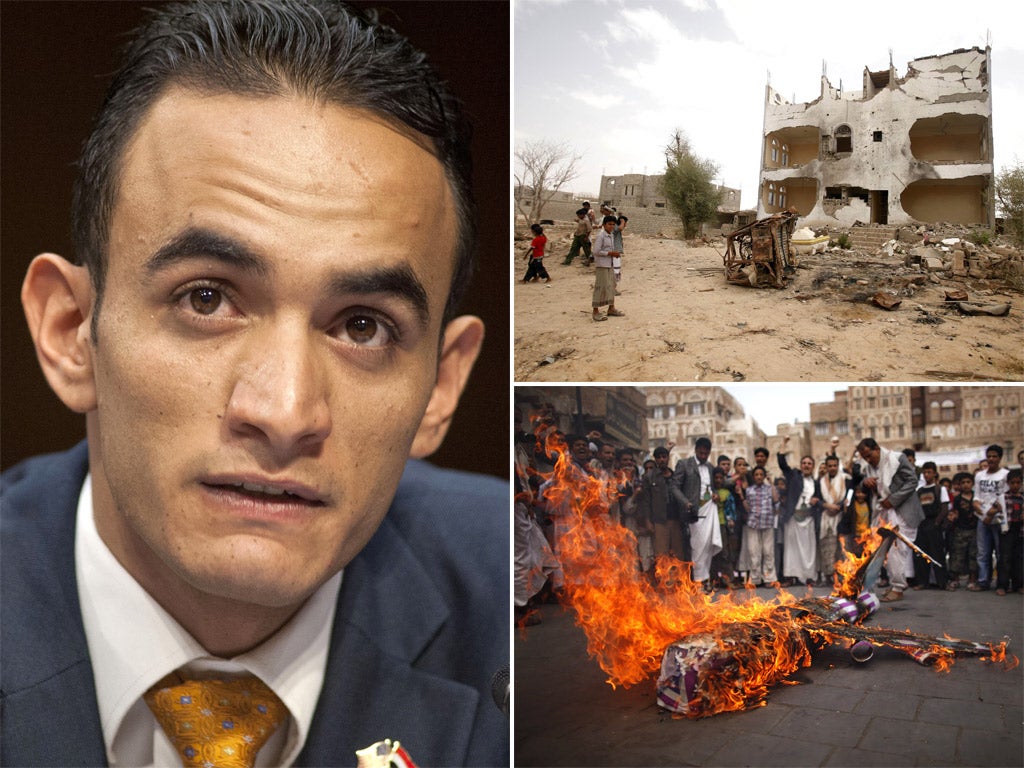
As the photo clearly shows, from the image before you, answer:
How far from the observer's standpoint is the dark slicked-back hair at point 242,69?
6.86 feet

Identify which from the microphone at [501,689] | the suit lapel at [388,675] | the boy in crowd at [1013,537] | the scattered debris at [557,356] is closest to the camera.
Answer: the suit lapel at [388,675]

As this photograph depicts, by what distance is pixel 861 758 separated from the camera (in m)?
3.02

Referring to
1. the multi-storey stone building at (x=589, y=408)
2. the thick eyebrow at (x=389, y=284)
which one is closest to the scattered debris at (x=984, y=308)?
the multi-storey stone building at (x=589, y=408)

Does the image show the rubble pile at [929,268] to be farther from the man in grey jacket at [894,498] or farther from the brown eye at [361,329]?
the brown eye at [361,329]

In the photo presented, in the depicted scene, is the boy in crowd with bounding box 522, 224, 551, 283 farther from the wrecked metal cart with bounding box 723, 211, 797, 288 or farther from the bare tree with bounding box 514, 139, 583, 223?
the wrecked metal cart with bounding box 723, 211, 797, 288

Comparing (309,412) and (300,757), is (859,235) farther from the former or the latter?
(300,757)

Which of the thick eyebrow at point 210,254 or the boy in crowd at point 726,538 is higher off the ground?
the thick eyebrow at point 210,254

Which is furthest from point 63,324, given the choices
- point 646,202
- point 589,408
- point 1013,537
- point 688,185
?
point 1013,537

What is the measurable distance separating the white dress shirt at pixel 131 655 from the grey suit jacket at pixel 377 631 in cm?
3

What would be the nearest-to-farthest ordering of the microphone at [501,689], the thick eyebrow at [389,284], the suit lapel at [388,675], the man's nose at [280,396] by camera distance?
the man's nose at [280,396]
the thick eyebrow at [389,284]
the suit lapel at [388,675]
the microphone at [501,689]

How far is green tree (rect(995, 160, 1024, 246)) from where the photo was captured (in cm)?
316

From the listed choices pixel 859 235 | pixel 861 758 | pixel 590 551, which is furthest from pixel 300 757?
pixel 859 235

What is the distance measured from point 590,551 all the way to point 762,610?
682 millimetres

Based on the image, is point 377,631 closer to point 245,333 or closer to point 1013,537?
point 245,333
